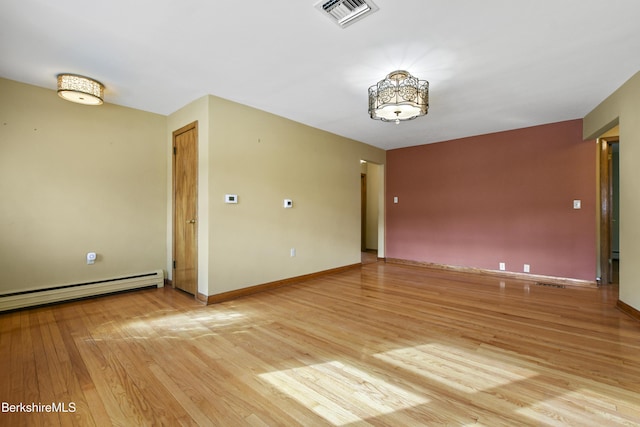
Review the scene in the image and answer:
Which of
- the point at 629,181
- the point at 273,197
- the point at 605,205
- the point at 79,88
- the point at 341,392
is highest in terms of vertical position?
the point at 79,88

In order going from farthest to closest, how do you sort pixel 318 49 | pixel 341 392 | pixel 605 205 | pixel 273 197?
pixel 605 205, pixel 273 197, pixel 318 49, pixel 341 392

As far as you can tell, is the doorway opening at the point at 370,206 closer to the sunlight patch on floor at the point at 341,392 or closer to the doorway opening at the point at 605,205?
the doorway opening at the point at 605,205

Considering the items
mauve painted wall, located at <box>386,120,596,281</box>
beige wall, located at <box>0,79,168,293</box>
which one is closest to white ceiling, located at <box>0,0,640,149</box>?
beige wall, located at <box>0,79,168,293</box>

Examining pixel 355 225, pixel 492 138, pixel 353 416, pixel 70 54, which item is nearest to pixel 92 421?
pixel 353 416

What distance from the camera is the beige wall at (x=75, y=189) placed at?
2967 mm

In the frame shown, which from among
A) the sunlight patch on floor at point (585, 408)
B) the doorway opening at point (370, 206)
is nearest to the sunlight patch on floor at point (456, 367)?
the sunlight patch on floor at point (585, 408)

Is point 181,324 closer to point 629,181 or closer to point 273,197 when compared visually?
point 273,197

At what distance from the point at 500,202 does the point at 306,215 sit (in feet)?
11.3

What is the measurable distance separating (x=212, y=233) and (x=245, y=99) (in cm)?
174

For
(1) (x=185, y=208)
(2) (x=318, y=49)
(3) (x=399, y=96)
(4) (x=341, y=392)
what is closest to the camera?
(4) (x=341, y=392)

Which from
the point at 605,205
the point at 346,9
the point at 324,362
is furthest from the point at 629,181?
the point at 324,362

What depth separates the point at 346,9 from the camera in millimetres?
1927

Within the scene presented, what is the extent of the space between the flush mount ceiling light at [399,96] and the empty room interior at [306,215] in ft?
0.09

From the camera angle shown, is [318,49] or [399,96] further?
[399,96]
